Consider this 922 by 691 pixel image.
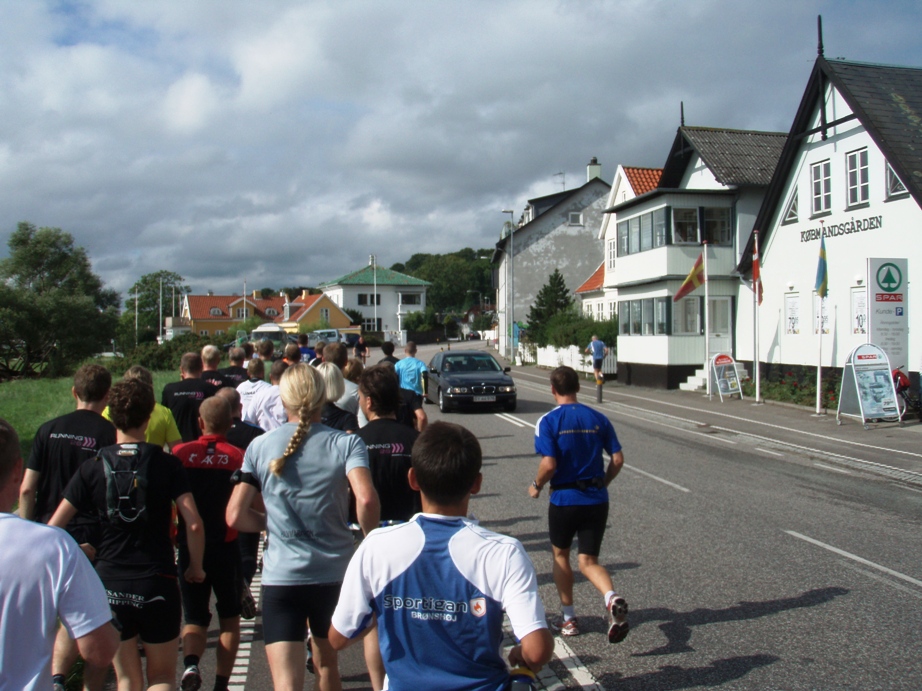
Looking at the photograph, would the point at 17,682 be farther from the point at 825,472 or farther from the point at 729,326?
the point at 729,326

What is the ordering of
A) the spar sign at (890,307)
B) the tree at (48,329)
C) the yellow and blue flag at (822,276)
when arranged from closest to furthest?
the spar sign at (890,307) → the yellow and blue flag at (822,276) → the tree at (48,329)

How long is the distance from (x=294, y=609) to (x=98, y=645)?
135 centimetres

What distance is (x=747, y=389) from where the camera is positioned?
79.2 feet

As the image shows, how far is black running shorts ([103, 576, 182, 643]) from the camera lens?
351 centimetres

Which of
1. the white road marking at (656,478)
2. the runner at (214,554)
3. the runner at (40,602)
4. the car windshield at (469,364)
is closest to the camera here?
the runner at (40,602)

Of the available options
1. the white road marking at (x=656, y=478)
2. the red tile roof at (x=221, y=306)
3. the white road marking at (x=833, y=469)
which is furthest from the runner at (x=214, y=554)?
the red tile roof at (x=221, y=306)

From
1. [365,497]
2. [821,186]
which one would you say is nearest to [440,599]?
[365,497]

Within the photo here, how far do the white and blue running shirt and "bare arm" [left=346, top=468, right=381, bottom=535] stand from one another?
1.24m

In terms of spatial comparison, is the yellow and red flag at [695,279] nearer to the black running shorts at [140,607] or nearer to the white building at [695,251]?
the white building at [695,251]

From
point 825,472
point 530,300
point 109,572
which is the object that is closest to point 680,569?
point 109,572

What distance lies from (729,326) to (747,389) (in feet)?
11.4

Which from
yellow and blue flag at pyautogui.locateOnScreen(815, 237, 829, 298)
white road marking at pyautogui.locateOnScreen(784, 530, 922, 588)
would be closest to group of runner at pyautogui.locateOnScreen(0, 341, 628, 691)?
white road marking at pyautogui.locateOnScreen(784, 530, 922, 588)

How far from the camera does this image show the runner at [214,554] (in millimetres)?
4199

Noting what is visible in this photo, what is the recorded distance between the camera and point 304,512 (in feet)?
11.8
